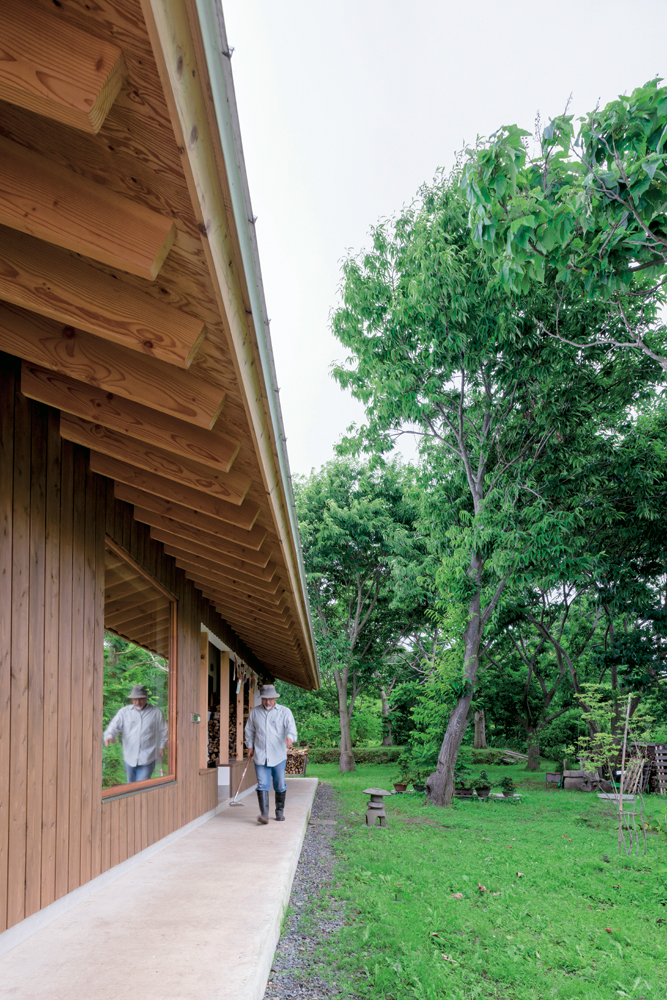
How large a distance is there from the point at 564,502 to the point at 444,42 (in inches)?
2257

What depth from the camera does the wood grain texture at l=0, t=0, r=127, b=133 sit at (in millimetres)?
1427

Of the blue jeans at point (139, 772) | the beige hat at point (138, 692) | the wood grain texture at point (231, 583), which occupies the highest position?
the wood grain texture at point (231, 583)

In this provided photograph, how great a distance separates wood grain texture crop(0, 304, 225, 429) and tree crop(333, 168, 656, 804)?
9.47 m

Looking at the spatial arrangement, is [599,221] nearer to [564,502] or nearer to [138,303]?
[138,303]

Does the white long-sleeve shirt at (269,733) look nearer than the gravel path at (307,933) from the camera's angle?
No

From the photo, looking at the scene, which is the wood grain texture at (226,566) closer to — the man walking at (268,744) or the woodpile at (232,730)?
the man walking at (268,744)

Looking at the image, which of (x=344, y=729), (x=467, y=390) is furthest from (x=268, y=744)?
(x=344, y=729)

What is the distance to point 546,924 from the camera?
4941mm

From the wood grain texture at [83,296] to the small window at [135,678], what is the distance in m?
2.55

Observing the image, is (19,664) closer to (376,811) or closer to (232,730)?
(376,811)

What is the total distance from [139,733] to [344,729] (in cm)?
1745

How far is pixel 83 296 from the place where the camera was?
2.27m

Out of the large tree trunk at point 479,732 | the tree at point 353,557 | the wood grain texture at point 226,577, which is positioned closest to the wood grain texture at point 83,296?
the wood grain texture at point 226,577

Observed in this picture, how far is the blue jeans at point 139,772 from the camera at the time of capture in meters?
4.91
